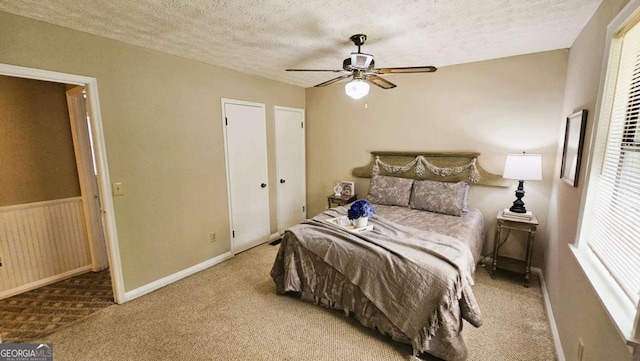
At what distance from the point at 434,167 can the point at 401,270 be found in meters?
1.96

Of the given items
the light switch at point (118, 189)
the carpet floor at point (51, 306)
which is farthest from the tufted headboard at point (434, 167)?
the carpet floor at point (51, 306)

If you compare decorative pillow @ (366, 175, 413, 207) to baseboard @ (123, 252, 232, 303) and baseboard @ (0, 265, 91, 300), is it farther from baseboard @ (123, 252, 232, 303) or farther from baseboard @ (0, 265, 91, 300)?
baseboard @ (0, 265, 91, 300)

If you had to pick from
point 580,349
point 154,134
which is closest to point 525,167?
point 580,349

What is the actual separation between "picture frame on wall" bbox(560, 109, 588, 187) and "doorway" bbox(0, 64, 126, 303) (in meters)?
3.85

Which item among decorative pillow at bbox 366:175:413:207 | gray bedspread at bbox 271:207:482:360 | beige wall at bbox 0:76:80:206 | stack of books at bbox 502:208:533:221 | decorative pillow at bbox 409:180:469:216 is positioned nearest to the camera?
gray bedspread at bbox 271:207:482:360

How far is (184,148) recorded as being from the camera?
9.58ft

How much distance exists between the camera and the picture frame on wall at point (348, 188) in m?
4.14

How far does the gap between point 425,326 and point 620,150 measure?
4.93ft

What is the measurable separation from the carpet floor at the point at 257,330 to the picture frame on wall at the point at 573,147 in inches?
48.6

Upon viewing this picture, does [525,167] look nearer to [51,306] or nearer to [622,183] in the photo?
[622,183]

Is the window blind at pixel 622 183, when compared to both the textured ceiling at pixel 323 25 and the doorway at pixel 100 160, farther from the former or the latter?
Answer: the doorway at pixel 100 160

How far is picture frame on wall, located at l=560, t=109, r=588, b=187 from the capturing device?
1.84 metres

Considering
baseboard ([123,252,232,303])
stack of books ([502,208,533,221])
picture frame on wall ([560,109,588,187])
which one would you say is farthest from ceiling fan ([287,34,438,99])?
baseboard ([123,252,232,303])

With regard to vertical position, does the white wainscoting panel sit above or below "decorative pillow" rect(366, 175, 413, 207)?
below
